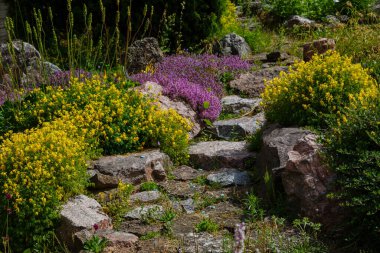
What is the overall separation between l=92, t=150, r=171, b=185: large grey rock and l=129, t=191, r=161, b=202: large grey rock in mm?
213

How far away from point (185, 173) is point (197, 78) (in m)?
2.60

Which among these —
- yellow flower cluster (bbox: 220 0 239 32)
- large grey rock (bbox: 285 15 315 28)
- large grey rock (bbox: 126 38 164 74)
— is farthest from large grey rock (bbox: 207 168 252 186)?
large grey rock (bbox: 285 15 315 28)

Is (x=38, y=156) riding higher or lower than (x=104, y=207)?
higher

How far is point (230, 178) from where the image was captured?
595 centimetres

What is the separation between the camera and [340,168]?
4.48 metres

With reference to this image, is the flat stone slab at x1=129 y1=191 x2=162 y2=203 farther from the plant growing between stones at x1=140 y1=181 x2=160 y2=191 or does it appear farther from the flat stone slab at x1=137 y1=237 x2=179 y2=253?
the flat stone slab at x1=137 y1=237 x2=179 y2=253

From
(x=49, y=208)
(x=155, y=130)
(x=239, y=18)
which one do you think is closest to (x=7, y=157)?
(x=49, y=208)

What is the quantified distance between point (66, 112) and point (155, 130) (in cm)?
96

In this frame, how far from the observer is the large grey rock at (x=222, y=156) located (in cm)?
633

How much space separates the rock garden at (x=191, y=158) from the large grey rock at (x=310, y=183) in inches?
0.4

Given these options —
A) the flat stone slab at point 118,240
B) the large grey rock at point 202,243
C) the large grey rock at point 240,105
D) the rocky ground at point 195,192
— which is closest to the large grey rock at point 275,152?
the rocky ground at point 195,192

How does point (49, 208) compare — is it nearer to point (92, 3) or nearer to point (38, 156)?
point (38, 156)

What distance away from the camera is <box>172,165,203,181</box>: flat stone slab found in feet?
20.2

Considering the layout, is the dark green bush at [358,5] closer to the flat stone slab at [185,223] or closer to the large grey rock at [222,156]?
the large grey rock at [222,156]
